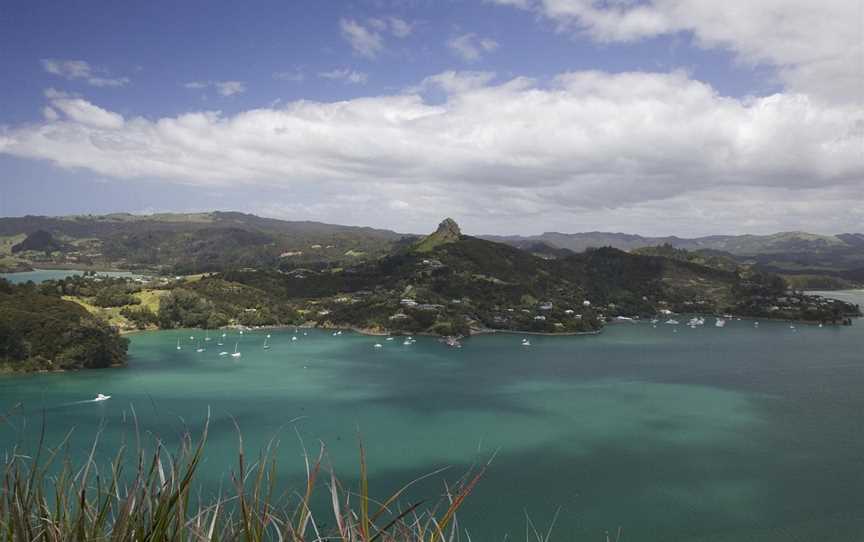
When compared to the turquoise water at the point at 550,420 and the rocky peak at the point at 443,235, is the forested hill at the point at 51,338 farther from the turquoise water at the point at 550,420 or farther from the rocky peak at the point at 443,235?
the rocky peak at the point at 443,235

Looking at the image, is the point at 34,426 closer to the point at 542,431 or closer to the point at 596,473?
the point at 542,431

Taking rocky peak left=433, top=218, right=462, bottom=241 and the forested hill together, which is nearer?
the forested hill

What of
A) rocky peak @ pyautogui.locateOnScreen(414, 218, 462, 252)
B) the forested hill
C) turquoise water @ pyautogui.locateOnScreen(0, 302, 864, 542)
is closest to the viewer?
turquoise water @ pyautogui.locateOnScreen(0, 302, 864, 542)

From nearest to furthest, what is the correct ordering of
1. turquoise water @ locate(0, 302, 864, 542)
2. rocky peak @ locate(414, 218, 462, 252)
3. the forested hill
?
turquoise water @ locate(0, 302, 864, 542) → the forested hill → rocky peak @ locate(414, 218, 462, 252)

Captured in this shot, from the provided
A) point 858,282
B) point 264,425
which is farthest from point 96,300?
point 858,282

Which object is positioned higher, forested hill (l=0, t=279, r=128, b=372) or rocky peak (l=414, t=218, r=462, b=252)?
rocky peak (l=414, t=218, r=462, b=252)

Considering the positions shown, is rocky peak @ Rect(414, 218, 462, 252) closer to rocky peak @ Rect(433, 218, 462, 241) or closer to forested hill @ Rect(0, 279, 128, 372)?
rocky peak @ Rect(433, 218, 462, 241)

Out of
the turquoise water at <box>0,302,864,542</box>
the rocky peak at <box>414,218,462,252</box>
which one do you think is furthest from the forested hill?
the rocky peak at <box>414,218,462,252</box>
